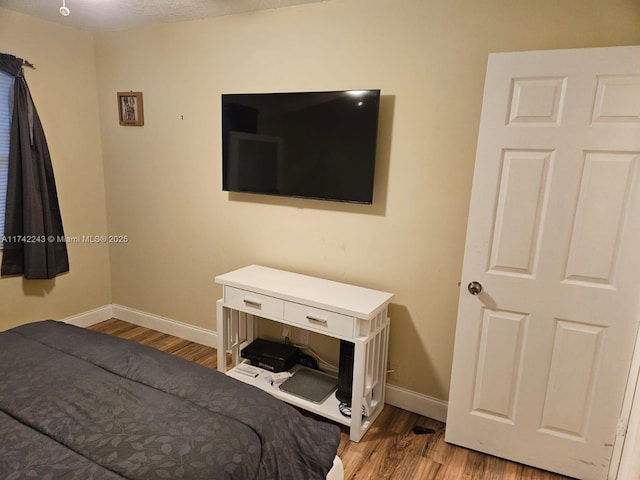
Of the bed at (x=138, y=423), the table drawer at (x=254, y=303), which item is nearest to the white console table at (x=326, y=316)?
the table drawer at (x=254, y=303)

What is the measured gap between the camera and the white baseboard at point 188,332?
2441 millimetres

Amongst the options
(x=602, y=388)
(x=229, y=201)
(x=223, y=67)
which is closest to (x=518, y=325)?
(x=602, y=388)

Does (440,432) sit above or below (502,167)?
below

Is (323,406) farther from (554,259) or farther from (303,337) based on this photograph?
(554,259)

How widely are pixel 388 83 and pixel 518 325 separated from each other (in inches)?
57.4

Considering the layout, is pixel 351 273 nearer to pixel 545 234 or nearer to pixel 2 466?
pixel 545 234

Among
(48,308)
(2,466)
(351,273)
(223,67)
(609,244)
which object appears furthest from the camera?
(48,308)

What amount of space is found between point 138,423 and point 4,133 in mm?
2639

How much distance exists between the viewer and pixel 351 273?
2.56 meters

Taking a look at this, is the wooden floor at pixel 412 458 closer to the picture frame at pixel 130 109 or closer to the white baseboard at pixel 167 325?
the white baseboard at pixel 167 325

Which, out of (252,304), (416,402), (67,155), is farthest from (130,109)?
(416,402)

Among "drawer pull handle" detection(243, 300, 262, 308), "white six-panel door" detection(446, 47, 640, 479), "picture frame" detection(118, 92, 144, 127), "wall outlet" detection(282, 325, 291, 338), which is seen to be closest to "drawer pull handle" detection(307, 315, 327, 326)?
"drawer pull handle" detection(243, 300, 262, 308)

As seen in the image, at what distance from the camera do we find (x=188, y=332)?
337 cm

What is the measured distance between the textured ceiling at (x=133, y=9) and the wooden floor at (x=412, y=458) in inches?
99.8
